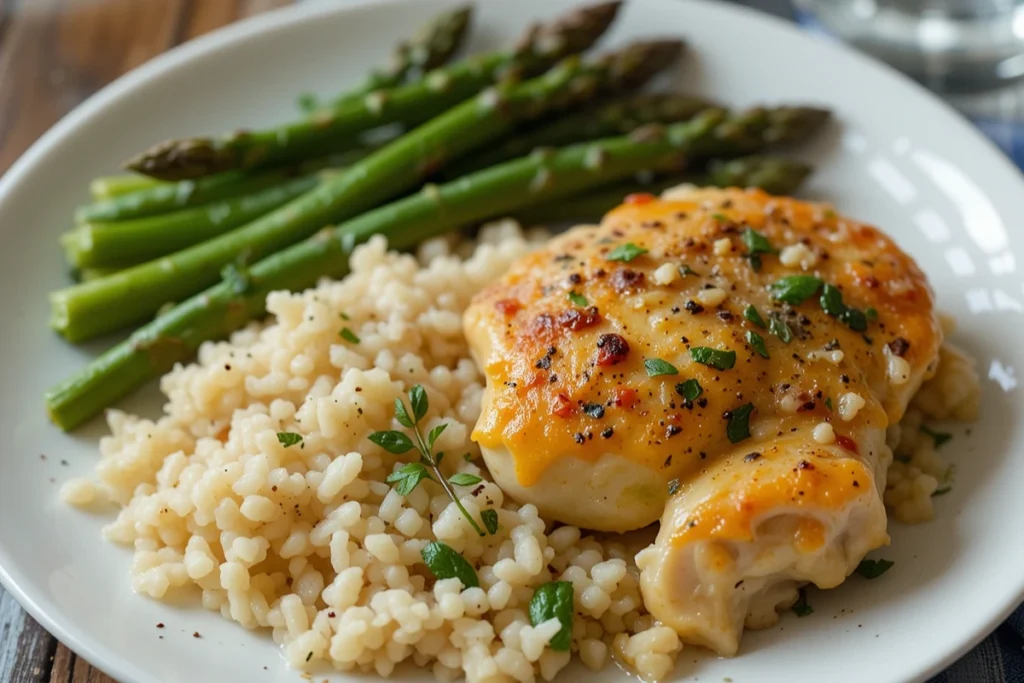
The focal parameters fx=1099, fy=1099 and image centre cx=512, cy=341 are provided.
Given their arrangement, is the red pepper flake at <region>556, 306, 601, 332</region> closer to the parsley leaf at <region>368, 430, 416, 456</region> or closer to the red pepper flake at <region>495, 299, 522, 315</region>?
the red pepper flake at <region>495, 299, 522, 315</region>

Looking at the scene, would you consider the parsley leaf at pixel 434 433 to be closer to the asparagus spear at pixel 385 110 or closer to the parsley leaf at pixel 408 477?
the parsley leaf at pixel 408 477

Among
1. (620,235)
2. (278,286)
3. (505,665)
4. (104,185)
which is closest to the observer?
(505,665)

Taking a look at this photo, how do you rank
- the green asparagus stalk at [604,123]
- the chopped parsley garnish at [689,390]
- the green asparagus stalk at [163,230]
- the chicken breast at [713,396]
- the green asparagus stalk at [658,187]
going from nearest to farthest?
the chicken breast at [713,396]
the chopped parsley garnish at [689,390]
the green asparagus stalk at [163,230]
the green asparagus stalk at [658,187]
the green asparagus stalk at [604,123]

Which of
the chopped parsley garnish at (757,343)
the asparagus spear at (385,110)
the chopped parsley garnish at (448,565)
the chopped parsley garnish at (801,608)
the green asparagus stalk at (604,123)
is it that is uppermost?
the asparagus spear at (385,110)

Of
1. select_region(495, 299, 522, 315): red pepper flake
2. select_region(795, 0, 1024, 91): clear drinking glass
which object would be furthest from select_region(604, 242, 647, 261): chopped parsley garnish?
select_region(795, 0, 1024, 91): clear drinking glass

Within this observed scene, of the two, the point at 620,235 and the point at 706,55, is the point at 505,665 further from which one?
the point at 706,55

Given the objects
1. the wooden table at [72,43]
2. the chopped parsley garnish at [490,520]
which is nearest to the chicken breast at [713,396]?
the chopped parsley garnish at [490,520]

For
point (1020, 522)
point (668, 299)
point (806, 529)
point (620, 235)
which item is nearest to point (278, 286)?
point (620, 235)
